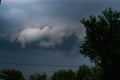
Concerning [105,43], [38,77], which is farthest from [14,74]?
[105,43]

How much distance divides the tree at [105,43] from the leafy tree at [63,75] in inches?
2129

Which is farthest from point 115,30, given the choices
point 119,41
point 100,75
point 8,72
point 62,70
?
point 62,70

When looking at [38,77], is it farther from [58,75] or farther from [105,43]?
[105,43]

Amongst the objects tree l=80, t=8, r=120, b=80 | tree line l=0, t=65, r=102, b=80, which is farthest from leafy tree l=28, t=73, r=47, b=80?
tree l=80, t=8, r=120, b=80

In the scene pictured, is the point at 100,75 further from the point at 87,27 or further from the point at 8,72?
the point at 8,72

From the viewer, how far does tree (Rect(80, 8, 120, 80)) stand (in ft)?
208

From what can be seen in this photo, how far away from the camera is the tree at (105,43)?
208ft

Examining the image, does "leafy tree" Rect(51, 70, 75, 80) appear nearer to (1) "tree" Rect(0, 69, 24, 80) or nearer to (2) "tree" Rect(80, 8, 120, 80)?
(1) "tree" Rect(0, 69, 24, 80)

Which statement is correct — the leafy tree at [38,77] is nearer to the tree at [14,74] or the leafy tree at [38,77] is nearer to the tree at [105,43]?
the tree at [14,74]

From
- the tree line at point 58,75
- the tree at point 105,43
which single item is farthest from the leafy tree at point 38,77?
the tree at point 105,43

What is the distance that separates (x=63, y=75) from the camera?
124 m

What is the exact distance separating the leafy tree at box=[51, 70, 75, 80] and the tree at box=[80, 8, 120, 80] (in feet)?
177

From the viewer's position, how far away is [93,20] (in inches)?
2643

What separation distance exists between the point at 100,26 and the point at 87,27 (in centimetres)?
218
